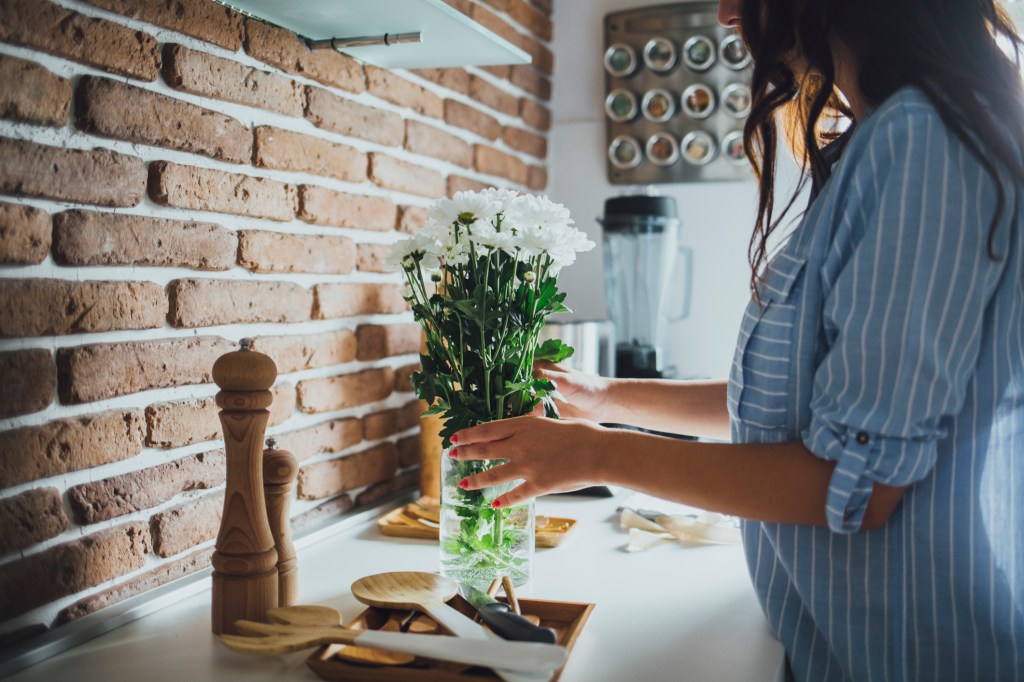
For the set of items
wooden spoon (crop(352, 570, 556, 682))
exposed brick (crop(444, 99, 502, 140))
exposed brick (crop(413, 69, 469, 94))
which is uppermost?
exposed brick (crop(413, 69, 469, 94))

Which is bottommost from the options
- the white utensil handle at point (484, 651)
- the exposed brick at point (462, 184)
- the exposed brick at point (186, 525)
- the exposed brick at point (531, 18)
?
the white utensil handle at point (484, 651)

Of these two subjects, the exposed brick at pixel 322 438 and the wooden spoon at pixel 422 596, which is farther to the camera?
the exposed brick at pixel 322 438

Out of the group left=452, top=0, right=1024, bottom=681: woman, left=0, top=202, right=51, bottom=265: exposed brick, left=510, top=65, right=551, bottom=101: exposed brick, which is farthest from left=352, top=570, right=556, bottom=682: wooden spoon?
left=510, top=65, right=551, bottom=101: exposed brick

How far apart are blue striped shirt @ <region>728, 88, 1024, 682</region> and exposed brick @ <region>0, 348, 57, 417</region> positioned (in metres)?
0.69

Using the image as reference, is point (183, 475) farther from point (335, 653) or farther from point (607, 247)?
point (607, 247)

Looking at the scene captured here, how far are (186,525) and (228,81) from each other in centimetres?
55

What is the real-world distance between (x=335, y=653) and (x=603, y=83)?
1652mm

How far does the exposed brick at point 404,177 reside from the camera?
4.77 feet

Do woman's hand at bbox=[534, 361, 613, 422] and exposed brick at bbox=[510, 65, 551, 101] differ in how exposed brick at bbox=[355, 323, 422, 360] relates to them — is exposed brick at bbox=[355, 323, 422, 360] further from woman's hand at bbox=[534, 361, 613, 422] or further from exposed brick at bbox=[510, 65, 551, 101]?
exposed brick at bbox=[510, 65, 551, 101]

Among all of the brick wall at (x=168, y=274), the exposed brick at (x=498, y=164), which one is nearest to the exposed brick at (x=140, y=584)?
the brick wall at (x=168, y=274)

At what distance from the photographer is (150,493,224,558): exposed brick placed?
3.36 feet

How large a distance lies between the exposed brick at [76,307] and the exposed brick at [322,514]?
0.40m

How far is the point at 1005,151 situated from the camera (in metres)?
0.74

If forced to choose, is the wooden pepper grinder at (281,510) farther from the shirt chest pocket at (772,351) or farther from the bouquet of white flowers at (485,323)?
the shirt chest pocket at (772,351)
